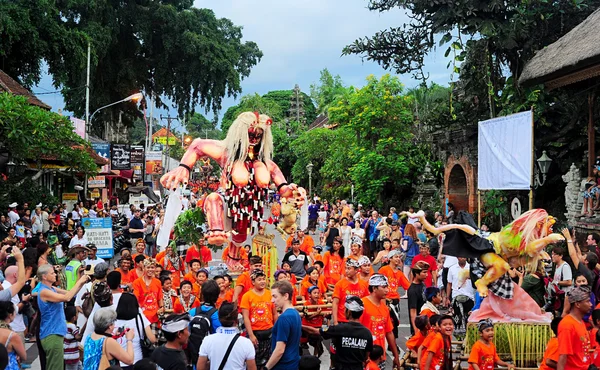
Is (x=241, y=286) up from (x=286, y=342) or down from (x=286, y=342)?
up

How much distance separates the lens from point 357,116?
28.7m

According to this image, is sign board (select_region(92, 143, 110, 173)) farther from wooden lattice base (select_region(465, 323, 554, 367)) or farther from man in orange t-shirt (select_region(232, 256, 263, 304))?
wooden lattice base (select_region(465, 323, 554, 367))

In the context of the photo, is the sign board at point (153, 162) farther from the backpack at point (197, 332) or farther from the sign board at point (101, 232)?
the backpack at point (197, 332)

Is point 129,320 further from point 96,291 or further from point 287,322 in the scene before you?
point 287,322

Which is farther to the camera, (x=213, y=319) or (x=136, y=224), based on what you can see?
(x=136, y=224)

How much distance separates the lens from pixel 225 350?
521 cm

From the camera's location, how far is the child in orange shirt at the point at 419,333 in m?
6.36

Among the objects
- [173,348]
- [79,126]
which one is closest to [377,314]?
[173,348]

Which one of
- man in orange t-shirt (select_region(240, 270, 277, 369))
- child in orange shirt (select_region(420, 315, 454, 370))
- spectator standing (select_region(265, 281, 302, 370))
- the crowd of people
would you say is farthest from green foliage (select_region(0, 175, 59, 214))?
child in orange shirt (select_region(420, 315, 454, 370))

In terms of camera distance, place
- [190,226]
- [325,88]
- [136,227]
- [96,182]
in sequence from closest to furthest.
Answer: [190,226], [136,227], [96,182], [325,88]

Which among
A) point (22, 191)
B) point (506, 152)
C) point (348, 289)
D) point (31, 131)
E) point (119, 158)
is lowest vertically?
point (348, 289)

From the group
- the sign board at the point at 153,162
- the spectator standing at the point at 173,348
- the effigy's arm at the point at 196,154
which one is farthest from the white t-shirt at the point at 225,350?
the sign board at the point at 153,162

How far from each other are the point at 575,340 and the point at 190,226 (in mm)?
6583

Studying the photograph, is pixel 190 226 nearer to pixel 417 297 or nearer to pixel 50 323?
pixel 50 323
